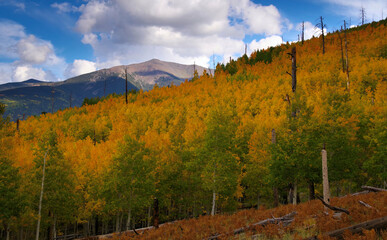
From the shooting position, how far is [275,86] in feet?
268

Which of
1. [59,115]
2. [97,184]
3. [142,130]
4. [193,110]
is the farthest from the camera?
[59,115]

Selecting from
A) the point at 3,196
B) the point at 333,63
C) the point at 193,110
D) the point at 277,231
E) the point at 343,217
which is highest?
the point at 333,63

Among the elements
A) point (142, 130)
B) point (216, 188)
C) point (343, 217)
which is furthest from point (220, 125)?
point (142, 130)

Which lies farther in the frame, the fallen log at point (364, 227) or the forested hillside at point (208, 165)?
the forested hillside at point (208, 165)

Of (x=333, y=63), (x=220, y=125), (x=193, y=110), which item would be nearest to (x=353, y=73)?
(x=333, y=63)

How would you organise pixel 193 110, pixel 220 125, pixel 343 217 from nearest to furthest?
pixel 343 217, pixel 220 125, pixel 193 110

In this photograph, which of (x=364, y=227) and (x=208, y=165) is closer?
(x=364, y=227)

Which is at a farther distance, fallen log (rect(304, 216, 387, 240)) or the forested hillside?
the forested hillside

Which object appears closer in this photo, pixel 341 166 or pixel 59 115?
pixel 341 166

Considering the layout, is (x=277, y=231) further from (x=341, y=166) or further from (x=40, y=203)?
(x=40, y=203)

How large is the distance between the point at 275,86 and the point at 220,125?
56988 mm

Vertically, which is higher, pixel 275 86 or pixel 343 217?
pixel 275 86

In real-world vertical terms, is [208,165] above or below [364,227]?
below

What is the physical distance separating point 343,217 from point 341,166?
568 inches
